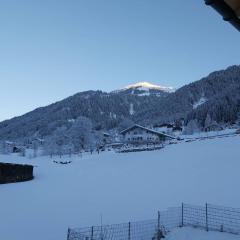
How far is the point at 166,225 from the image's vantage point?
1797 cm

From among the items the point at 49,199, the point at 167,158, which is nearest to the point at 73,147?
the point at 167,158

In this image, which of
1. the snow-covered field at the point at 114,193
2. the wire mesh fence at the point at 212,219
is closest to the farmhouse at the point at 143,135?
the snow-covered field at the point at 114,193

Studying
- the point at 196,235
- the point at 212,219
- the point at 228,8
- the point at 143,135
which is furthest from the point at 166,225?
the point at 143,135

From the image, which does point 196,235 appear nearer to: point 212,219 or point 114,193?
point 212,219

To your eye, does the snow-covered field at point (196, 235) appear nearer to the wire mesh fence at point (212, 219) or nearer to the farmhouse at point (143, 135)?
the wire mesh fence at point (212, 219)

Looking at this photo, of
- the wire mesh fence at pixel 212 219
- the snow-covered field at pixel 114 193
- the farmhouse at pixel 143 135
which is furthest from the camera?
the farmhouse at pixel 143 135

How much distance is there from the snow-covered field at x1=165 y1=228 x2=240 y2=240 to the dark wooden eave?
12492 millimetres

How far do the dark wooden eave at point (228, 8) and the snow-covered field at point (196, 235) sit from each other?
41.0 feet

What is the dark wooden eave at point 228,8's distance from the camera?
3.71m

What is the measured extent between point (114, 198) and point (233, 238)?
45.7ft

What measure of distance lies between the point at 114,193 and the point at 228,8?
27.2 meters

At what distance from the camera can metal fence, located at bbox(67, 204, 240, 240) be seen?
16.2 meters

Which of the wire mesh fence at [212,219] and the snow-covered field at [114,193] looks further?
the snow-covered field at [114,193]

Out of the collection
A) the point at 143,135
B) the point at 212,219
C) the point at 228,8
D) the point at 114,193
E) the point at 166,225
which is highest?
the point at 143,135
